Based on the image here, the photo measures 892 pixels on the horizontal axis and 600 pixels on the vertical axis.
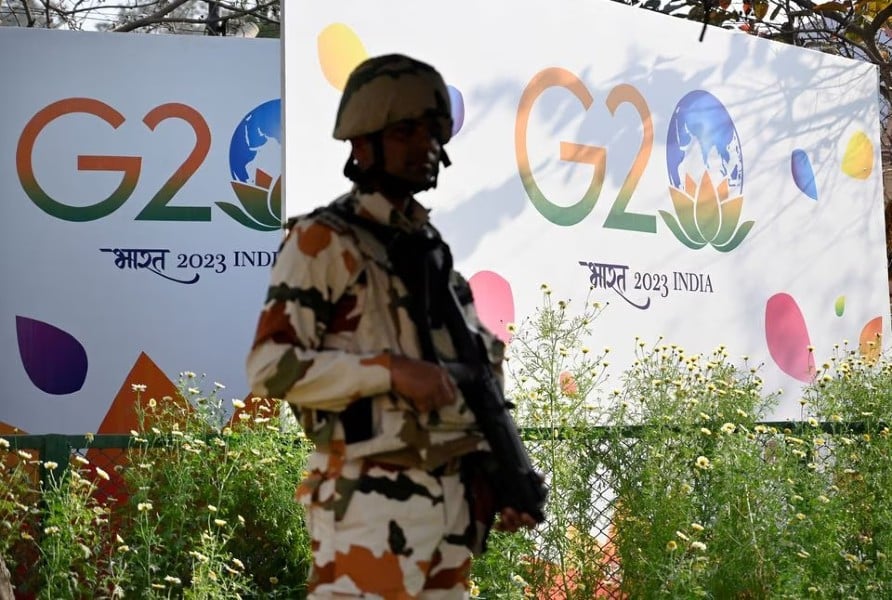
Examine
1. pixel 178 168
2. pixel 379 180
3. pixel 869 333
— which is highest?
pixel 178 168

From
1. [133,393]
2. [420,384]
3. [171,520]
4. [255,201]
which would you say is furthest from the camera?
[255,201]

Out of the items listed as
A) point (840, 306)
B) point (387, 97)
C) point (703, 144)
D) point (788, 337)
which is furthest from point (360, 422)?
point (840, 306)

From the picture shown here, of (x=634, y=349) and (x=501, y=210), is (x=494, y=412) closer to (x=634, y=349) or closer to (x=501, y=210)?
(x=501, y=210)

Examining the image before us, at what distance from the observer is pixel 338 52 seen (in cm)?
538

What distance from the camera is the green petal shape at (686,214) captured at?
6.92 m

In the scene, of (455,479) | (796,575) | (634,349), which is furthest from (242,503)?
(634,349)

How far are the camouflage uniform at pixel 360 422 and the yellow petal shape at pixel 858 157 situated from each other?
6.61m

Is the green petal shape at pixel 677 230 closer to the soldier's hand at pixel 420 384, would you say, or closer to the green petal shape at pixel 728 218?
the green petal shape at pixel 728 218

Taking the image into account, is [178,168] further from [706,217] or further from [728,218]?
[728,218]

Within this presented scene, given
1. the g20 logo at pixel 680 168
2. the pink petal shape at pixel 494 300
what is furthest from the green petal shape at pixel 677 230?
the pink petal shape at pixel 494 300

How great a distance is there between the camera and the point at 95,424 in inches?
302

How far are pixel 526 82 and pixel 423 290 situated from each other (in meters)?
4.16

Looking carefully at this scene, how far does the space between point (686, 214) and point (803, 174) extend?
1280 millimetres

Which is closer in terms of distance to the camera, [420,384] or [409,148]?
[420,384]
